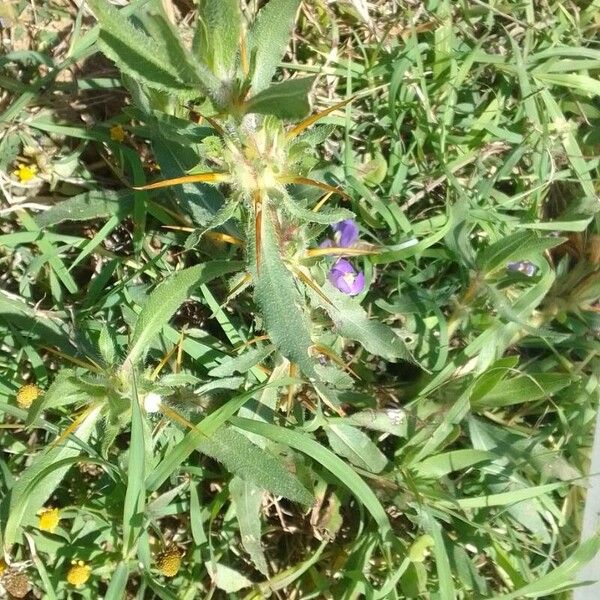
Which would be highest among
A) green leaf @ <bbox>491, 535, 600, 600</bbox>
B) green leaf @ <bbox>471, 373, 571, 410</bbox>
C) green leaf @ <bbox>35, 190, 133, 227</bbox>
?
green leaf @ <bbox>35, 190, 133, 227</bbox>

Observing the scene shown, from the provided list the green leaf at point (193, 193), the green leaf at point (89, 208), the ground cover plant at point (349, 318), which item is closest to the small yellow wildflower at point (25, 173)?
the ground cover plant at point (349, 318)

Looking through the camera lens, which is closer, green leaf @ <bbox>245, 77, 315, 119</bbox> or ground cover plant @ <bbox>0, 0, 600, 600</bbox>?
green leaf @ <bbox>245, 77, 315, 119</bbox>

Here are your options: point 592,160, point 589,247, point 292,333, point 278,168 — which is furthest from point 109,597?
point 592,160

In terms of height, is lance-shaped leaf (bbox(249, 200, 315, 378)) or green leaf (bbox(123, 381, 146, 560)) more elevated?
lance-shaped leaf (bbox(249, 200, 315, 378))

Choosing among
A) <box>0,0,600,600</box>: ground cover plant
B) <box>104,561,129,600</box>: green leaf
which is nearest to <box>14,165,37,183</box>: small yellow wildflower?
<box>0,0,600,600</box>: ground cover plant

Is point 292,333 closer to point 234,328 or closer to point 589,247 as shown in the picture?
point 234,328

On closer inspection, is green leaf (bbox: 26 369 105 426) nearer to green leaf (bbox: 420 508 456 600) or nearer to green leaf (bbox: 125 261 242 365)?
green leaf (bbox: 125 261 242 365)

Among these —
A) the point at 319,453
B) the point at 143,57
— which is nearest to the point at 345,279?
the point at 319,453
